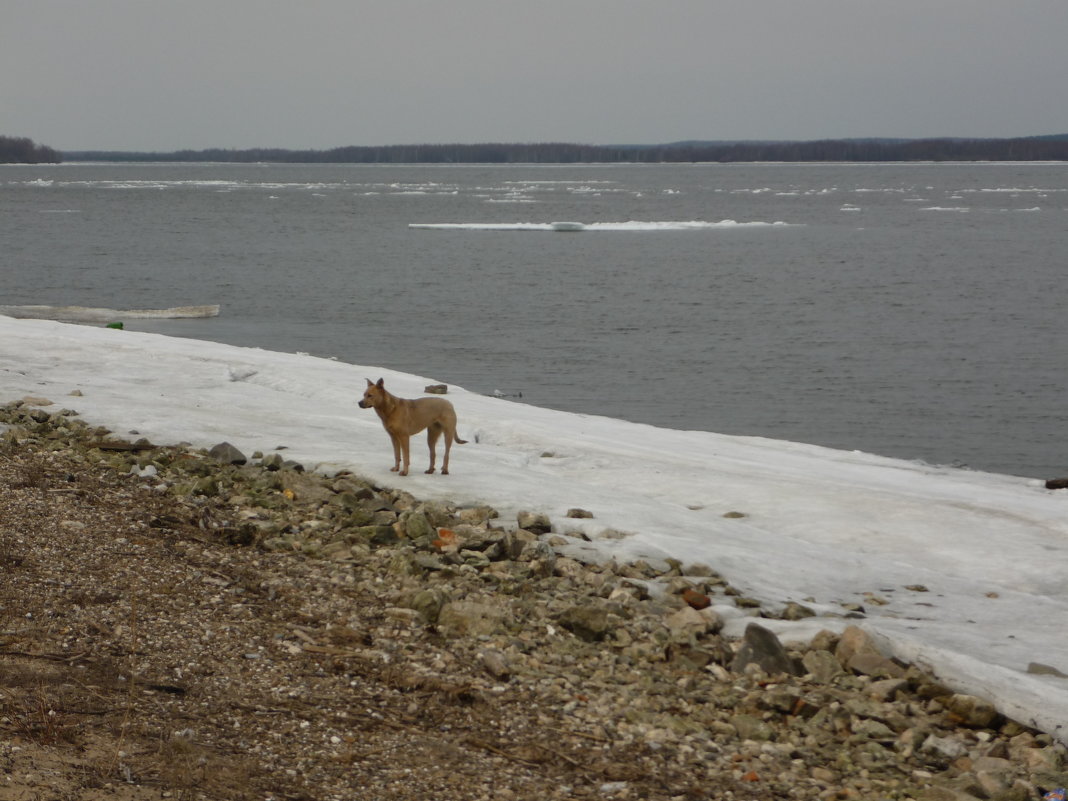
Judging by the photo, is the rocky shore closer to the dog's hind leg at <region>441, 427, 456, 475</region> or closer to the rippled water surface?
the dog's hind leg at <region>441, 427, 456, 475</region>

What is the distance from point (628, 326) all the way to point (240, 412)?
1990cm

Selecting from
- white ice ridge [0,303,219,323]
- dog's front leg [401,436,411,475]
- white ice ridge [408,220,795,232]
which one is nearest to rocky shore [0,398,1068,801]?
dog's front leg [401,436,411,475]

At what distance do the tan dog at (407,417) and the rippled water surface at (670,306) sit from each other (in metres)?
9.58

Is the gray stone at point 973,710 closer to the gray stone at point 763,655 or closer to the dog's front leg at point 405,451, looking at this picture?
the gray stone at point 763,655

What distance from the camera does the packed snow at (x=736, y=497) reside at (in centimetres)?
694

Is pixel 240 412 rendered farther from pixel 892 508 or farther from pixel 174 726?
pixel 174 726

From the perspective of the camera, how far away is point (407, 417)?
912 centimetres

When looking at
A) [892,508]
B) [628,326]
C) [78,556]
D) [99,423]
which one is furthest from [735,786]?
→ [628,326]

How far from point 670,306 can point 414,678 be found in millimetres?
30461

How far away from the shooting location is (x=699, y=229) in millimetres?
69062

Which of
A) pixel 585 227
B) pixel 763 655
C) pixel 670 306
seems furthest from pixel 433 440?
pixel 585 227

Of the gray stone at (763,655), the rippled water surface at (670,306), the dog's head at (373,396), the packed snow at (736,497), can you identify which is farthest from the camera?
the rippled water surface at (670,306)

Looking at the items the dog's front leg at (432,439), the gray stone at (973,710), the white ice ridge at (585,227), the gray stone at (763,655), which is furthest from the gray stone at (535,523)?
the white ice ridge at (585,227)

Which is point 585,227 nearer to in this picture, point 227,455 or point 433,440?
point 433,440
